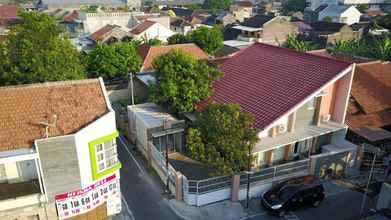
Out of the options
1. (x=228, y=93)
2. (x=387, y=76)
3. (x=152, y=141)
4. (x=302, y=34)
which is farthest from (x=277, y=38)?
(x=152, y=141)

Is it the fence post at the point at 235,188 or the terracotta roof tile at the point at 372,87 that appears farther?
the terracotta roof tile at the point at 372,87

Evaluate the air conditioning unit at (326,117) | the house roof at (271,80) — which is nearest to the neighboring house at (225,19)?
the house roof at (271,80)

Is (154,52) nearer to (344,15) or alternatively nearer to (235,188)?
(235,188)

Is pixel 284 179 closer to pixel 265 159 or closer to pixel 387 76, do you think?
pixel 265 159

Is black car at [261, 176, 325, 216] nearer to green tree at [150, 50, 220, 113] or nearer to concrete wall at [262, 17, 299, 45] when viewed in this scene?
green tree at [150, 50, 220, 113]

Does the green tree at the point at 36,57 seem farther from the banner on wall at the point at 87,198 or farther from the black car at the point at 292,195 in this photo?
the black car at the point at 292,195

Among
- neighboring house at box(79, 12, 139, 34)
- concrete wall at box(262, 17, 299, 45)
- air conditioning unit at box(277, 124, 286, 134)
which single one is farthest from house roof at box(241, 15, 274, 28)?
air conditioning unit at box(277, 124, 286, 134)
